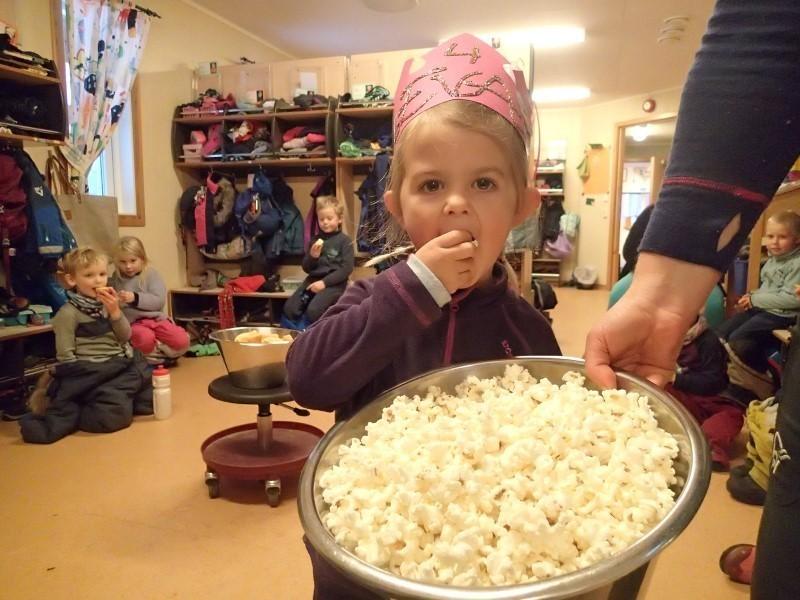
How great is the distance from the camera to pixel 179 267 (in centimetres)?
505

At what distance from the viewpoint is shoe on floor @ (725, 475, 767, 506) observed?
2.02 m

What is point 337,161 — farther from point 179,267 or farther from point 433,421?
point 433,421

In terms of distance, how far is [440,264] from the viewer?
0.76 m

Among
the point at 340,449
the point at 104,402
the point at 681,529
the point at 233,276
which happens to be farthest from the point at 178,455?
the point at 233,276

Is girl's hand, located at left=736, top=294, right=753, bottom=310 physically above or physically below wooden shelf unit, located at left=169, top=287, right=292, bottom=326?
above

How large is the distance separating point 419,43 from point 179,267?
133 inches

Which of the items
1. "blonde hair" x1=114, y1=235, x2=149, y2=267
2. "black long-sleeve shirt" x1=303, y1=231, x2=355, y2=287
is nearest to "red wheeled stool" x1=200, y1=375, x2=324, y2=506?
"blonde hair" x1=114, y1=235, x2=149, y2=267

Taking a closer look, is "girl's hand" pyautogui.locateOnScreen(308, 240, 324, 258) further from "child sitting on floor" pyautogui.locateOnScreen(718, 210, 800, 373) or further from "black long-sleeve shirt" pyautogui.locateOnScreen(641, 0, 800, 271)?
"black long-sleeve shirt" pyautogui.locateOnScreen(641, 0, 800, 271)

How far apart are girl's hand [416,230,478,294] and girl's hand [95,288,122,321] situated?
2648 mm

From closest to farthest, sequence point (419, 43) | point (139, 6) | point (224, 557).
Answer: point (224, 557)
point (139, 6)
point (419, 43)

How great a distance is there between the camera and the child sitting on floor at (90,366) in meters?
2.85

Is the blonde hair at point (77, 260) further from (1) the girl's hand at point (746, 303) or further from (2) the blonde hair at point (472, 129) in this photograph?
(1) the girl's hand at point (746, 303)

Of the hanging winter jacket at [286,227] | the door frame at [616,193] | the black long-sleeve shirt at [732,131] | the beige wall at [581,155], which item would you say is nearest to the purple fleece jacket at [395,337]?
the black long-sleeve shirt at [732,131]

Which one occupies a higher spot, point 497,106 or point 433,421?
point 497,106
